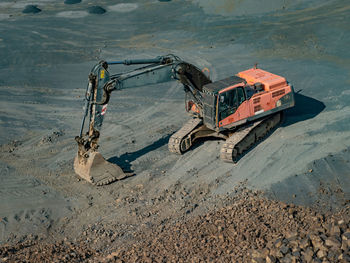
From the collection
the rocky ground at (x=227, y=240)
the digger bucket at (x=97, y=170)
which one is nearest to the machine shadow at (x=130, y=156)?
the digger bucket at (x=97, y=170)

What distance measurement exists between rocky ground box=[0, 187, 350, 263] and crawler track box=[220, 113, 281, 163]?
7.40ft

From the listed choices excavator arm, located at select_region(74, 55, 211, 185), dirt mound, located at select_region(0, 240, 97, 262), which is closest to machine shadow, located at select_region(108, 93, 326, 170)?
excavator arm, located at select_region(74, 55, 211, 185)

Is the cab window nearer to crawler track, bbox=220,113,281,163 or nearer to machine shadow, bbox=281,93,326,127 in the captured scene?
crawler track, bbox=220,113,281,163

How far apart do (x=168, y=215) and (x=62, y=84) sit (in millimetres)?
14133

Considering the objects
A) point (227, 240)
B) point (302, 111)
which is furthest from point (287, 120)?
point (227, 240)

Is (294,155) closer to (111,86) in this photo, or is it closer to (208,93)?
(208,93)

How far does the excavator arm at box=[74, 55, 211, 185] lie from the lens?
14.5 meters

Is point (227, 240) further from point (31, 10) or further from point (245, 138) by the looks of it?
point (31, 10)

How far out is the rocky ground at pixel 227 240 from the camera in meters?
10.8

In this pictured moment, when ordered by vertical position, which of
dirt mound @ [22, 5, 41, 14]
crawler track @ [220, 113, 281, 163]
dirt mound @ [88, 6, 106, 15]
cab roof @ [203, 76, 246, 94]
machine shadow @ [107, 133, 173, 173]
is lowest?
machine shadow @ [107, 133, 173, 173]

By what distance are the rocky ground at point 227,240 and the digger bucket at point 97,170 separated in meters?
2.25

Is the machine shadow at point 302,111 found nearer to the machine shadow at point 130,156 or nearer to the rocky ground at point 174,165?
the rocky ground at point 174,165

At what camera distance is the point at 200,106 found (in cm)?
1720

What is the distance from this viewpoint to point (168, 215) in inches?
549
